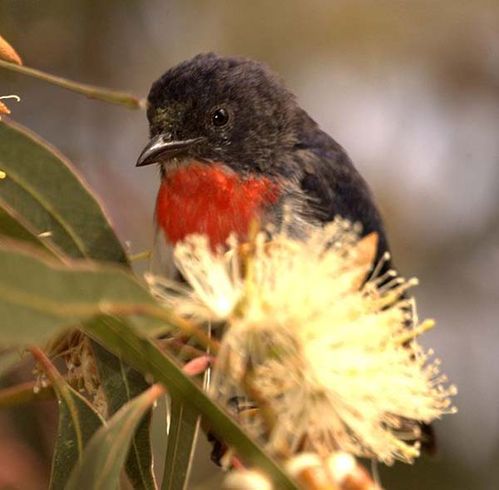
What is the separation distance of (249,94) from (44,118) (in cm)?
234

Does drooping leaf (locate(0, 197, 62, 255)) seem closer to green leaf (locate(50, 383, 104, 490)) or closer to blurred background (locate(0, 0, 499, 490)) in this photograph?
green leaf (locate(50, 383, 104, 490))

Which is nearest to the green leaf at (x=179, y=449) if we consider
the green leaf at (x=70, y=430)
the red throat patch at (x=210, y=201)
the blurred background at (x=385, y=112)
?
the green leaf at (x=70, y=430)

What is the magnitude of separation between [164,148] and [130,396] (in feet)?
4.57

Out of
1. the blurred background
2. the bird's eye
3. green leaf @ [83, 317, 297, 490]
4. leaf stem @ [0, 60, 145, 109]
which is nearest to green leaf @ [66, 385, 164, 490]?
green leaf @ [83, 317, 297, 490]

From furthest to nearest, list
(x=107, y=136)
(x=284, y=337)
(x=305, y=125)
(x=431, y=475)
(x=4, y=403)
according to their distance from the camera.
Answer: (x=107, y=136), (x=431, y=475), (x=305, y=125), (x=4, y=403), (x=284, y=337)

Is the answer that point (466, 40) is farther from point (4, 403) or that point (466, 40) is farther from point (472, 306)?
point (4, 403)

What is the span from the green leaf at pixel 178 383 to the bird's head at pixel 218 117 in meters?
1.57

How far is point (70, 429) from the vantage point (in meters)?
2.06

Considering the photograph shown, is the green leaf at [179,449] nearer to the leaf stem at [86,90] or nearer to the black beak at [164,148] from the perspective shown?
the leaf stem at [86,90]

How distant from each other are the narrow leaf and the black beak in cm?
136

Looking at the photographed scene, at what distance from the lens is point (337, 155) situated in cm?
385

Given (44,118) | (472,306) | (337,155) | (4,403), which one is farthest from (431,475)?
(4,403)

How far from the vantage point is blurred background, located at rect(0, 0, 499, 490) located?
556 centimetres

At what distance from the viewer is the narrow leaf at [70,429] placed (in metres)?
2.04
